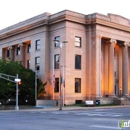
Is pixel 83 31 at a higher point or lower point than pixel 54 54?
higher

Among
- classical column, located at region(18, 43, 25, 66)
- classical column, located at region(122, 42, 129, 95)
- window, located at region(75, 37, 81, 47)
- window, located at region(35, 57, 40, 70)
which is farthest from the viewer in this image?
classical column, located at region(18, 43, 25, 66)

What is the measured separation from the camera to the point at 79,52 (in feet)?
177

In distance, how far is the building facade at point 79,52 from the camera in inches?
2063

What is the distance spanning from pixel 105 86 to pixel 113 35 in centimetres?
1020

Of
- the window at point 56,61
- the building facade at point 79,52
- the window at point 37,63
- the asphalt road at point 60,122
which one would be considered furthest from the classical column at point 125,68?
the asphalt road at point 60,122

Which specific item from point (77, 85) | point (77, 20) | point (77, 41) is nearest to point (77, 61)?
point (77, 41)

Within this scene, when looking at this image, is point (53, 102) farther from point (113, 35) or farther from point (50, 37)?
point (113, 35)

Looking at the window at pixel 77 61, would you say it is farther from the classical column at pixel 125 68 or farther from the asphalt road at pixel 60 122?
the asphalt road at pixel 60 122

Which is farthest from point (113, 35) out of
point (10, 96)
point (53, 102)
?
point (10, 96)

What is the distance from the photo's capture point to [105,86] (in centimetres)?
5716

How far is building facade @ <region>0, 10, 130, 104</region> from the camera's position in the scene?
172 feet

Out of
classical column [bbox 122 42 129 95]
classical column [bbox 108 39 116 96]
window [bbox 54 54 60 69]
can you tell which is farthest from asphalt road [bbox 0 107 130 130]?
classical column [bbox 122 42 129 95]

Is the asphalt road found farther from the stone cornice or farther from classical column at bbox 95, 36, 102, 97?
the stone cornice

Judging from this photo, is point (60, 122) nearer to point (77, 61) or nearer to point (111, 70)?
point (77, 61)
